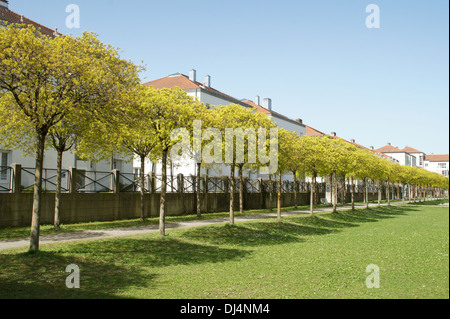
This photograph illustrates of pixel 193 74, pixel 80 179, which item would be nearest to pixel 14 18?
pixel 80 179

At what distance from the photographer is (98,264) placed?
11.5m

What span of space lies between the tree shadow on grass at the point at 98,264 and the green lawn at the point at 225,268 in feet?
0.07

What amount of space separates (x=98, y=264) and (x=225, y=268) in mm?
3767

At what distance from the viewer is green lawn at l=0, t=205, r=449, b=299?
342 inches

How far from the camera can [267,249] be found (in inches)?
614

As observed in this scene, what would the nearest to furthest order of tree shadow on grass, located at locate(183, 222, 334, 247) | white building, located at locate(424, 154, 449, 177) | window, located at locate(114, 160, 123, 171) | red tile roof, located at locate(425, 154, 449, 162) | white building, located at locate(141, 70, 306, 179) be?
1. tree shadow on grass, located at locate(183, 222, 334, 247)
2. window, located at locate(114, 160, 123, 171)
3. white building, located at locate(141, 70, 306, 179)
4. white building, located at locate(424, 154, 449, 177)
5. red tile roof, located at locate(425, 154, 449, 162)

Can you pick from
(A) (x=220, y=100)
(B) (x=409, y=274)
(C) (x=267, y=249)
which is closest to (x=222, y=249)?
(C) (x=267, y=249)

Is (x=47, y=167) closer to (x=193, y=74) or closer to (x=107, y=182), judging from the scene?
(x=107, y=182)

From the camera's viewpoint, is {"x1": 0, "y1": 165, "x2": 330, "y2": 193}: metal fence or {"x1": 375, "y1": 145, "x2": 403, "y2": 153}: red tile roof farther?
{"x1": 375, "y1": 145, "x2": 403, "y2": 153}: red tile roof

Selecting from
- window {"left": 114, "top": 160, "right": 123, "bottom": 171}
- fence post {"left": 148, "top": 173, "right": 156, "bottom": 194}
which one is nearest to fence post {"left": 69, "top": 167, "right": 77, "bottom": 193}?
fence post {"left": 148, "top": 173, "right": 156, "bottom": 194}

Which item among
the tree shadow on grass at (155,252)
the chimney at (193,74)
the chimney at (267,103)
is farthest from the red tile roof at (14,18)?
the chimney at (267,103)

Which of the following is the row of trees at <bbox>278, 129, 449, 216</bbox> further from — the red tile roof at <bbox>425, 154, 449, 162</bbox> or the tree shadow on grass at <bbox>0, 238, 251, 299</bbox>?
the red tile roof at <bbox>425, 154, 449, 162</bbox>

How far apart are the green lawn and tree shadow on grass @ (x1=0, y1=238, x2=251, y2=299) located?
0.02 m
